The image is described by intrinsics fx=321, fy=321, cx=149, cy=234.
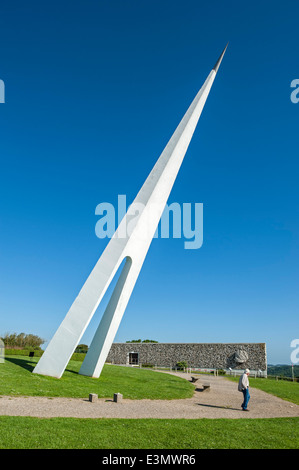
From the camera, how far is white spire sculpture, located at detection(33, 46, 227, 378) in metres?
9.95

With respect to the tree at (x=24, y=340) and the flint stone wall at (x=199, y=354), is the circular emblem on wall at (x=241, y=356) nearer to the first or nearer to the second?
the flint stone wall at (x=199, y=354)

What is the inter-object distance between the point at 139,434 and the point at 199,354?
Result: 2845 cm

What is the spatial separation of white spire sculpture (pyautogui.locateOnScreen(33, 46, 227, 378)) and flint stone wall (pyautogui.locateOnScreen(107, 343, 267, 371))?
21.4 m

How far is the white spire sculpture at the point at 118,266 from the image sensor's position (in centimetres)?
995

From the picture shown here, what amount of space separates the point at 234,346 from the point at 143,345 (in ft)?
31.9

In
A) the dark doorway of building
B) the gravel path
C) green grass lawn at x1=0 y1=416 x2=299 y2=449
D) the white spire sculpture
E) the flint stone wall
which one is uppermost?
the white spire sculpture

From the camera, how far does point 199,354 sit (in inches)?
1244

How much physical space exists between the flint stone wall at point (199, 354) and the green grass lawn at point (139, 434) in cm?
2472

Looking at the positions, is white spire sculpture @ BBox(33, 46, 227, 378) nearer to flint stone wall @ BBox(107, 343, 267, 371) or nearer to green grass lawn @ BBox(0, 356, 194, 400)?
green grass lawn @ BBox(0, 356, 194, 400)

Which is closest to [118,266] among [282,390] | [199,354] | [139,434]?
[139,434]

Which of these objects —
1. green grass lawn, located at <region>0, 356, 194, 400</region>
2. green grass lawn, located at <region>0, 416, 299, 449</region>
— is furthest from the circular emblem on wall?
green grass lawn, located at <region>0, 416, 299, 449</region>

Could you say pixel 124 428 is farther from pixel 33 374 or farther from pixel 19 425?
pixel 33 374

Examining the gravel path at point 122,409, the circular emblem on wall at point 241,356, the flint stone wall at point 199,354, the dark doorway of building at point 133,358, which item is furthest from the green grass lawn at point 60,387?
the dark doorway of building at point 133,358
